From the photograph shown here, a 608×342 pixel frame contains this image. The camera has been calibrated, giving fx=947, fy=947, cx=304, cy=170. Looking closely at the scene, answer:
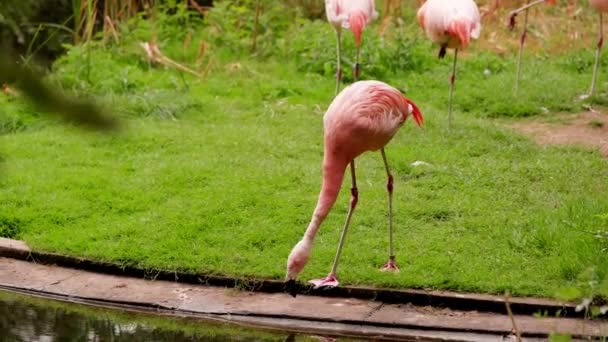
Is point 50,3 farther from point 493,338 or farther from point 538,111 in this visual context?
point 538,111

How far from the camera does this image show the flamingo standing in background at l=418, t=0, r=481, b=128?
794 centimetres

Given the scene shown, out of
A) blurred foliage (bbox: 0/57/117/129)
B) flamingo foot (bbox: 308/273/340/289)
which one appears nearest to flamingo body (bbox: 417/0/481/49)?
flamingo foot (bbox: 308/273/340/289)

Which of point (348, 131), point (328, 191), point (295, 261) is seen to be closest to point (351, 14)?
point (348, 131)

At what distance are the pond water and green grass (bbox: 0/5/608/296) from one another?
550mm

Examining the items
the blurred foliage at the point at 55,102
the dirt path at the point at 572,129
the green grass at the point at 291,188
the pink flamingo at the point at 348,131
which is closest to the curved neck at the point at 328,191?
the pink flamingo at the point at 348,131

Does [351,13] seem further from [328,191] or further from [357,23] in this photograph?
[328,191]

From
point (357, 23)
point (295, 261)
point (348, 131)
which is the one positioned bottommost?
point (295, 261)

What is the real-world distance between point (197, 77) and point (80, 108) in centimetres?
937

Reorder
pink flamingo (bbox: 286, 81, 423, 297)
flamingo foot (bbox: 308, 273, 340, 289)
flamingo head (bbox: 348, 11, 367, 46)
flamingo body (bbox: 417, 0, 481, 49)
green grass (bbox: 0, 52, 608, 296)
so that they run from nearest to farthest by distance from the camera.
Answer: pink flamingo (bbox: 286, 81, 423, 297) < flamingo foot (bbox: 308, 273, 340, 289) < green grass (bbox: 0, 52, 608, 296) < flamingo body (bbox: 417, 0, 481, 49) < flamingo head (bbox: 348, 11, 367, 46)

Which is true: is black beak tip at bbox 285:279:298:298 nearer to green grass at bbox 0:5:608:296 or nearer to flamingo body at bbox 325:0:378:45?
green grass at bbox 0:5:608:296

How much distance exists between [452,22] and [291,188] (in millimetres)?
2185

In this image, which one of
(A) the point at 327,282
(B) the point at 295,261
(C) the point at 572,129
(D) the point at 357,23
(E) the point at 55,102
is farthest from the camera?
(C) the point at 572,129

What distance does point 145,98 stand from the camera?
9.08 m

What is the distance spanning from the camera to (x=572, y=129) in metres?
8.66
